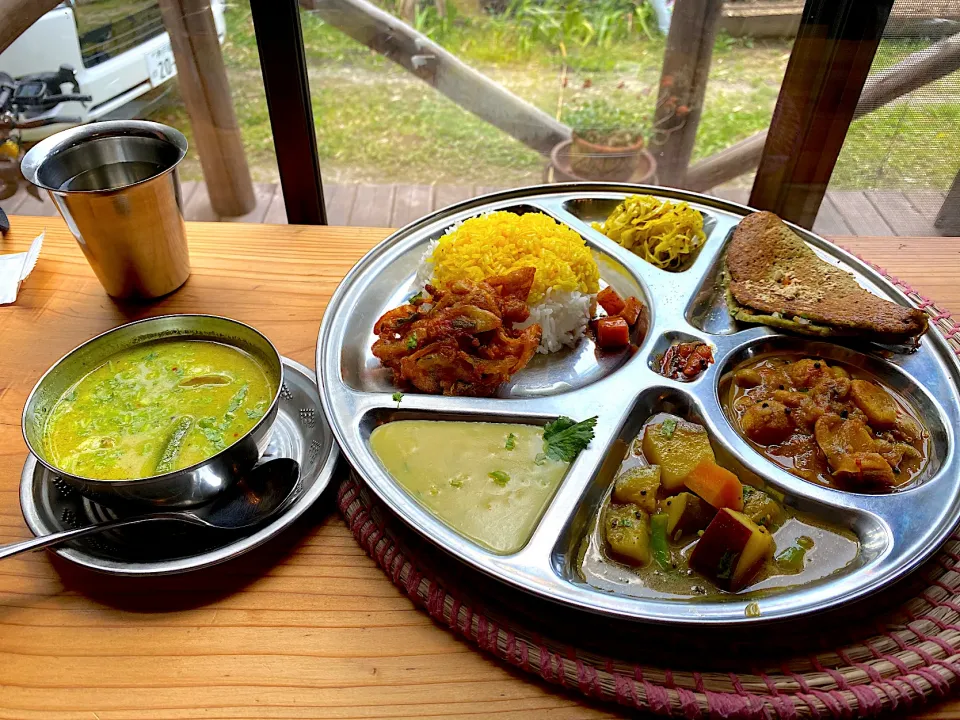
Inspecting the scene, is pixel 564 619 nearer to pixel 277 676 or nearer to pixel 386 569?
pixel 386 569

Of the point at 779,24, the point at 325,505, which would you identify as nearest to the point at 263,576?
the point at 325,505

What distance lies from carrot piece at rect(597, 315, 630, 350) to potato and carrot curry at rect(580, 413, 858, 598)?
549 millimetres

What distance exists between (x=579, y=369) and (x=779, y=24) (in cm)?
192

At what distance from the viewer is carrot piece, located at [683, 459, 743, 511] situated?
1643mm

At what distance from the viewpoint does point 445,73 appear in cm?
399

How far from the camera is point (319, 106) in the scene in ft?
11.0

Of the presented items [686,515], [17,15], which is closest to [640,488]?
[686,515]

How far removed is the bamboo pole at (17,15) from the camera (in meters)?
2.46

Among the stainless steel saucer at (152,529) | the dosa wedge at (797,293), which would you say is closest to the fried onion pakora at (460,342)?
the stainless steel saucer at (152,529)

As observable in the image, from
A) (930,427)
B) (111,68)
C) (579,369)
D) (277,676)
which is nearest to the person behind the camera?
Answer: (277,676)

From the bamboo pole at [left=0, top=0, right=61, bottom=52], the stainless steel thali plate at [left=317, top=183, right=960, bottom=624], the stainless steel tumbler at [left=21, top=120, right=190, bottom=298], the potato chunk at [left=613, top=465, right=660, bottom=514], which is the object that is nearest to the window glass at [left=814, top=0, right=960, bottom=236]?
the stainless steel thali plate at [left=317, top=183, right=960, bottom=624]

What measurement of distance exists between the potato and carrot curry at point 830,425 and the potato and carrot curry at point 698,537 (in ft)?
0.55

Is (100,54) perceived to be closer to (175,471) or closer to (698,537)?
(175,471)

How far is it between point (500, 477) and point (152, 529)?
876 millimetres
